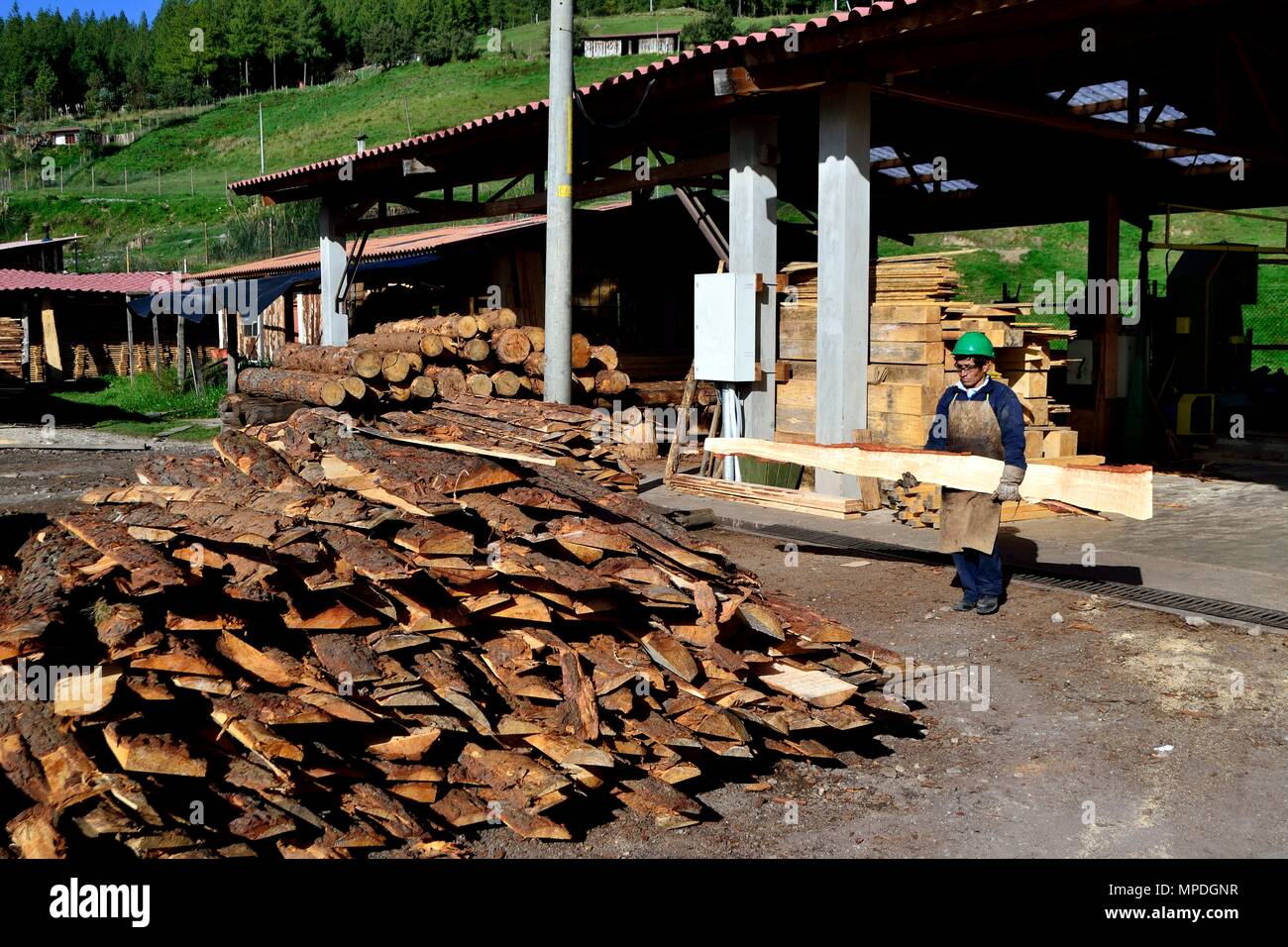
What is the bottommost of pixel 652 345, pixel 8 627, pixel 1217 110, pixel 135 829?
pixel 135 829

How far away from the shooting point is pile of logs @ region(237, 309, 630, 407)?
41.9ft

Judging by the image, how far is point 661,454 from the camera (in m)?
17.5

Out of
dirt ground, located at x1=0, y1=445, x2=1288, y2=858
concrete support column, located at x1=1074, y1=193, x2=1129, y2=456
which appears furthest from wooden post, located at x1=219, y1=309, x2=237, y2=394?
dirt ground, located at x1=0, y1=445, x2=1288, y2=858

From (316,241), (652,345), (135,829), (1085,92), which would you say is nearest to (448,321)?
(652,345)

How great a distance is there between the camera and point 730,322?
42.0ft

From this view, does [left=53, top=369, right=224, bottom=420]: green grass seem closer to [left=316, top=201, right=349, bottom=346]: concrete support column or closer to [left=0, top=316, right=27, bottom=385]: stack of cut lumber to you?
[left=0, top=316, right=27, bottom=385]: stack of cut lumber

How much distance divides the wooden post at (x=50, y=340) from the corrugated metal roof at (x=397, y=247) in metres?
4.38

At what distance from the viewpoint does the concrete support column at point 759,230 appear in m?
12.9

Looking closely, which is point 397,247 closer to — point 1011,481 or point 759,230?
point 759,230

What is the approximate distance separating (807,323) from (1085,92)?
5.29 meters

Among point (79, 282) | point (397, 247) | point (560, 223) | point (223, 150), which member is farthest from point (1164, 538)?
point (223, 150)

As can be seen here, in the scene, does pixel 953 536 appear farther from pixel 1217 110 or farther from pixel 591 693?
pixel 1217 110

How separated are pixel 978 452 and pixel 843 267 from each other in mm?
4054

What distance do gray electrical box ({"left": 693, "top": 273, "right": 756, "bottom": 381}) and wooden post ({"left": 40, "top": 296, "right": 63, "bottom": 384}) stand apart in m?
24.2
